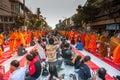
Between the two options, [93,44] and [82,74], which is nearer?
[82,74]

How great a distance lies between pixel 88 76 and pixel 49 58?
12.1 ft

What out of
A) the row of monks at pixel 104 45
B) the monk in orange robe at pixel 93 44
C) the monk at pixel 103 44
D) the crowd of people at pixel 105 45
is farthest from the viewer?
the monk in orange robe at pixel 93 44

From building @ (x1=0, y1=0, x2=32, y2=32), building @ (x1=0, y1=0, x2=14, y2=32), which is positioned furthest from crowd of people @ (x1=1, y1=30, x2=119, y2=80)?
building @ (x1=0, y1=0, x2=32, y2=32)

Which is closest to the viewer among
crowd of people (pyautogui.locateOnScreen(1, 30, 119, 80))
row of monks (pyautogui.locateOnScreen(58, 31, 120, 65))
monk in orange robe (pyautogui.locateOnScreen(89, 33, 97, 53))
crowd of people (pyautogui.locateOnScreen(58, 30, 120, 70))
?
crowd of people (pyautogui.locateOnScreen(1, 30, 119, 80))

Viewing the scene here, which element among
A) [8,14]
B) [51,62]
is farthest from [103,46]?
[8,14]

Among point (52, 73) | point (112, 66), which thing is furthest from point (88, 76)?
point (112, 66)

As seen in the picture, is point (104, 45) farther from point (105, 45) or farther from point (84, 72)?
point (84, 72)

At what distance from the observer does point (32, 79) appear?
8555 millimetres

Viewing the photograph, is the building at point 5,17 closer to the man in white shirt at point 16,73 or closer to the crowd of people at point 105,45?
the crowd of people at point 105,45

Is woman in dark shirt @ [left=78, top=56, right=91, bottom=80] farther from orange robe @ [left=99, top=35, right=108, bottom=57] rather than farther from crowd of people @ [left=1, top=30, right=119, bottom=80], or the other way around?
orange robe @ [left=99, top=35, right=108, bottom=57]

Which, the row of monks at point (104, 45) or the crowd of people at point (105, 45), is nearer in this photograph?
the row of monks at point (104, 45)

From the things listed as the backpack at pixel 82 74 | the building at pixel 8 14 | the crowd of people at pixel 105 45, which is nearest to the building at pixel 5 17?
the building at pixel 8 14

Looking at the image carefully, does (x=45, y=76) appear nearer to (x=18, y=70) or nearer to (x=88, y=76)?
(x=88, y=76)

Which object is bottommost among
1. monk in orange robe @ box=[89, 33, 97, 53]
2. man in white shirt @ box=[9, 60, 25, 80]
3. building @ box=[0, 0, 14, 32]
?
monk in orange robe @ box=[89, 33, 97, 53]
